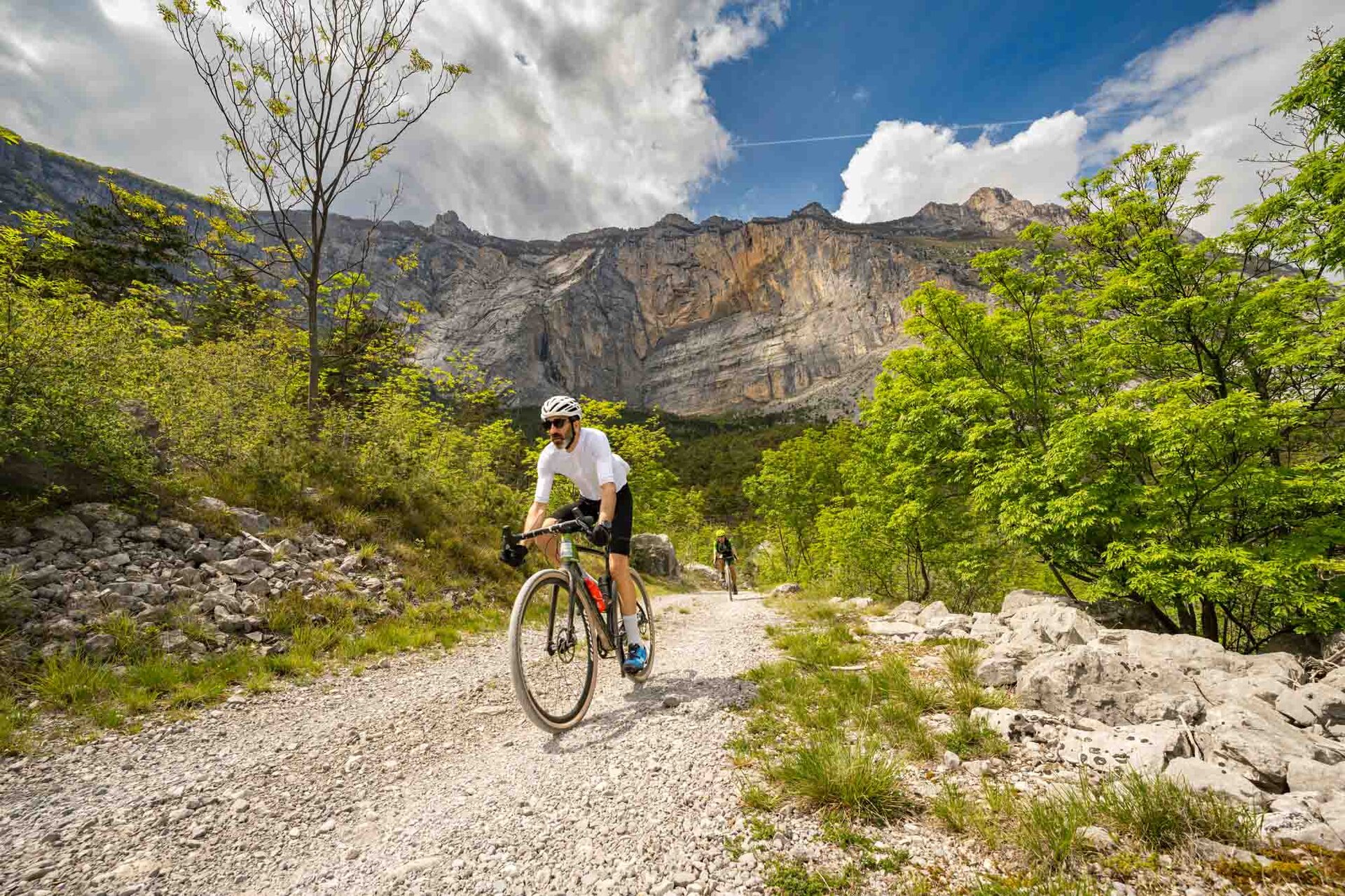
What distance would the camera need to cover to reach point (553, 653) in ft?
15.4

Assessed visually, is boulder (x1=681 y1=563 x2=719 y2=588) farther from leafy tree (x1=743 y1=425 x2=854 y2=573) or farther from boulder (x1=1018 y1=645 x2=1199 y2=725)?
boulder (x1=1018 y1=645 x2=1199 y2=725)

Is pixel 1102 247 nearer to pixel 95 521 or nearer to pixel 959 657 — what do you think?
pixel 959 657

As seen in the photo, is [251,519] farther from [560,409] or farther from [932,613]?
[932,613]

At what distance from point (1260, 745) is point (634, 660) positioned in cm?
473

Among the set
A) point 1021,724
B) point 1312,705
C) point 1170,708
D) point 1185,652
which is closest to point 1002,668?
point 1170,708

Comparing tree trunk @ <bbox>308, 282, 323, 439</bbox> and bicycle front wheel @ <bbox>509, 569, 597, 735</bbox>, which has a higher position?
tree trunk @ <bbox>308, 282, 323, 439</bbox>

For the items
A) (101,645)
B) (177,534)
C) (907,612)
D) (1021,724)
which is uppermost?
(177,534)

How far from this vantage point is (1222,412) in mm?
8328

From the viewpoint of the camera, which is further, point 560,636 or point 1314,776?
point 560,636

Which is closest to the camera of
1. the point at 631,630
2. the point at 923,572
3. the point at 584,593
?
the point at 584,593

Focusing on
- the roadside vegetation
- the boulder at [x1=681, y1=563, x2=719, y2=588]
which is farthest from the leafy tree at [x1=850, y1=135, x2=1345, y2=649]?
the boulder at [x1=681, y1=563, x2=719, y2=588]

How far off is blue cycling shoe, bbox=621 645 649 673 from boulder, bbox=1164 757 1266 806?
13.6ft

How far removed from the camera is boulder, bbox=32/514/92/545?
225 inches

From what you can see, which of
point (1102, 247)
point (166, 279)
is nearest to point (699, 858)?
point (1102, 247)
